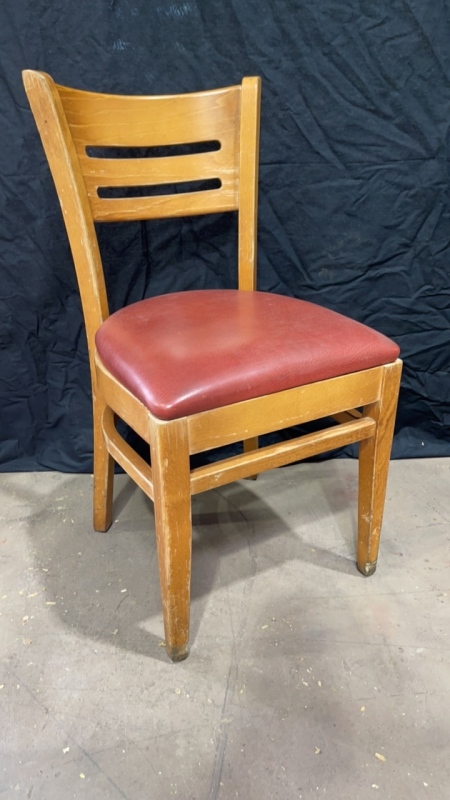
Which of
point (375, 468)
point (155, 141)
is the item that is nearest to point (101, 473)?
point (375, 468)

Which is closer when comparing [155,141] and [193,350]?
[193,350]

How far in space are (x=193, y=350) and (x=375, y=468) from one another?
386mm

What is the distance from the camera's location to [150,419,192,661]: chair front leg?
71cm

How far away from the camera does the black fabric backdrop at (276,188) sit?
1.03 metres

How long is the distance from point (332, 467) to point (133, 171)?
0.80m

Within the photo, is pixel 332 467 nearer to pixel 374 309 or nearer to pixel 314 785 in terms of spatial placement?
pixel 374 309

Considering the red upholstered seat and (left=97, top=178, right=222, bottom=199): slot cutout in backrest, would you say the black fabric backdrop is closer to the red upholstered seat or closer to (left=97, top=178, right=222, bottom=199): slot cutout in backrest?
(left=97, top=178, right=222, bottom=199): slot cutout in backrest

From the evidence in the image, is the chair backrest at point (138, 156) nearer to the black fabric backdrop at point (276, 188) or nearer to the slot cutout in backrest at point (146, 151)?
the slot cutout in backrest at point (146, 151)

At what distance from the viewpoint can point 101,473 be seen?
3.49 feet

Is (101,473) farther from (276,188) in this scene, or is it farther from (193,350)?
(276,188)

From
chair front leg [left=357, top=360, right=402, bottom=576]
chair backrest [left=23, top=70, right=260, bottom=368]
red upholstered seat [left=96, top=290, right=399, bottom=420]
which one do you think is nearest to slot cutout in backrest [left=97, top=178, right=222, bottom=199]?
chair backrest [left=23, top=70, right=260, bottom=368]

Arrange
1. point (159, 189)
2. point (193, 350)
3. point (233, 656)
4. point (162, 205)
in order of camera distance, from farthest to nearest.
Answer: point (159, 189) < point (162, 205) < point (233, 656) < point (193, 350)

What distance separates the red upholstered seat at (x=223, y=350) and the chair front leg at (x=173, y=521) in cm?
3

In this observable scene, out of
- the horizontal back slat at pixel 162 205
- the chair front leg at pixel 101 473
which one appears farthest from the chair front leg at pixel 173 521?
the horizontal back slat at pixel 162 205
